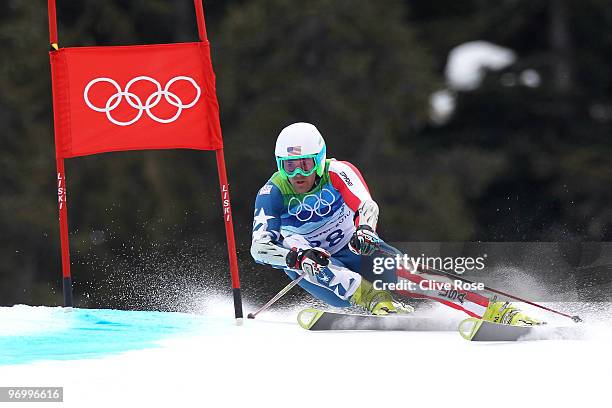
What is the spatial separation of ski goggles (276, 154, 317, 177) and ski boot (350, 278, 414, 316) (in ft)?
2.43

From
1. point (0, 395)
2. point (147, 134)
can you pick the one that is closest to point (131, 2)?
point (147, 134)

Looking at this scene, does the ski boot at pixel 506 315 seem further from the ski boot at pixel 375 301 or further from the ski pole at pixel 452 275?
the ski boot at pixel 375 301

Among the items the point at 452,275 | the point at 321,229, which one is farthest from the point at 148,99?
the point at 452,275

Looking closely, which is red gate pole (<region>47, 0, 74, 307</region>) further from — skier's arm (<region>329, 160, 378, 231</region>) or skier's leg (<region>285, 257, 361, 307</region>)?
skier's arm (<region>329, 160, 378, 231</region>)

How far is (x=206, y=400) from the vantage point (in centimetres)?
532

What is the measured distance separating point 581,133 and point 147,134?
45.2ft

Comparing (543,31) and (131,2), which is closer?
(131,2)

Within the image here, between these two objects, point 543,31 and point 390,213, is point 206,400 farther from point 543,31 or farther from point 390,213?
point 543,31

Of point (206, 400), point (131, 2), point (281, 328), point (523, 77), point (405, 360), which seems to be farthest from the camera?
point (523, 77)

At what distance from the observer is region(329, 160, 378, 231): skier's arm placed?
7690mm

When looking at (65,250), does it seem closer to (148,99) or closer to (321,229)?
(148,99)

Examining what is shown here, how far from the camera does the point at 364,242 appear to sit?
7.46 m

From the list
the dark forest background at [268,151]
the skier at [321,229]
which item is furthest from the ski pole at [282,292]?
the dark forest background at [268,151]

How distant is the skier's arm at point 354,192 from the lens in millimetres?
7690
